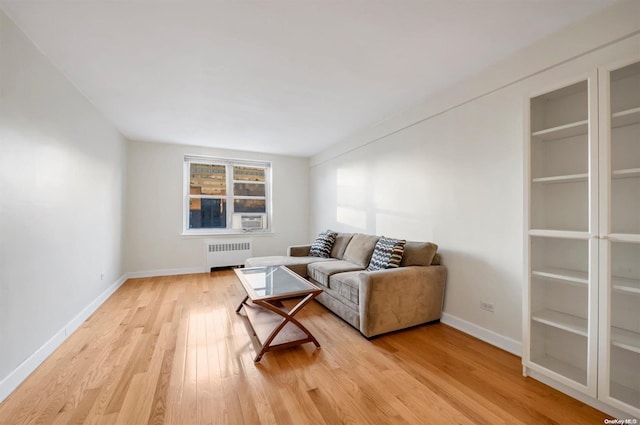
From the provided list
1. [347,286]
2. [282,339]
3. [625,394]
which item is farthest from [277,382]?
[625,394]

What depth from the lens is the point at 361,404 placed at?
158cm

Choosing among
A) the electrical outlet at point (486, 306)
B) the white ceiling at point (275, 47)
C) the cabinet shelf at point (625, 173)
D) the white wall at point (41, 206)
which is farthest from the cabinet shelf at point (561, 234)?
the white wall at point (41, 206)

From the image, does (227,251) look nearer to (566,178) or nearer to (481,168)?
(481,168)

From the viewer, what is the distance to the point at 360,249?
3.62 m

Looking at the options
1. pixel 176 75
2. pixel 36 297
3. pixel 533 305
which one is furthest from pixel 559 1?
pixel 36 297

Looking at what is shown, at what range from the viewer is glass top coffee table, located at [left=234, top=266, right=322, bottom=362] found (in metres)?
2.19

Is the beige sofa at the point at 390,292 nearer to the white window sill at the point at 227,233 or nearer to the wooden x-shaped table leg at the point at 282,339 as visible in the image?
the wooden x-shaped table leg at the point at 282,339

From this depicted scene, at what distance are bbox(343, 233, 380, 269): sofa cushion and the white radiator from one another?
7.54 feet

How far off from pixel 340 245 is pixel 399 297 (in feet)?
5.81

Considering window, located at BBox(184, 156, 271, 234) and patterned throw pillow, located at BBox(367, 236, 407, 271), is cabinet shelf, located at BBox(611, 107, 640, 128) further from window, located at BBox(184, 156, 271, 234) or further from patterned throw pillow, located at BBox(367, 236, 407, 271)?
window, located at BBox(184, 156, 271, 234)

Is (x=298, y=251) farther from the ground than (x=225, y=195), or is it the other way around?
(x=225, y=195)

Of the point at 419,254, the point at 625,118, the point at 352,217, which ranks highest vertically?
the point at 625,118

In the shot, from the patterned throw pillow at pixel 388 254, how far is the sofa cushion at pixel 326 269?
394 mm

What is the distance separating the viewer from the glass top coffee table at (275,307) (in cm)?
219
